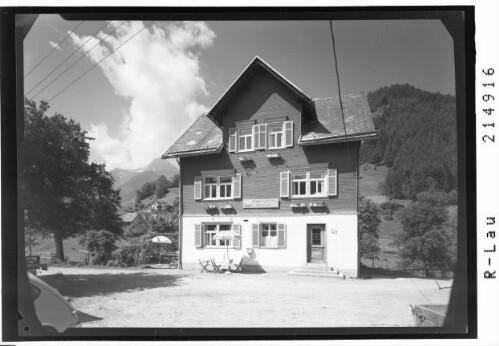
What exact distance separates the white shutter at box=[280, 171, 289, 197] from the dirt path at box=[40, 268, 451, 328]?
130cm

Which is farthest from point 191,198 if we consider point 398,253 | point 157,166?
point 398,253

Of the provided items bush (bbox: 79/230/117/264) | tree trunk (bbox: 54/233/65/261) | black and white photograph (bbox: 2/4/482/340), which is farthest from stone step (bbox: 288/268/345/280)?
tree trunk (bbox: 54/233/65/261)

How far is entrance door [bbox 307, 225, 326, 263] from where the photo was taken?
5.50 m

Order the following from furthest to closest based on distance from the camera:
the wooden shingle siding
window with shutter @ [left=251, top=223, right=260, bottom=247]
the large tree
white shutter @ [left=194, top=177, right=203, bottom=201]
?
white shutter @ [left=194, top=177, right=203, bottom=201], window with shutter @ [left=251, top=223, right=260, bottom=247], the wooden shingle siding, the large tree

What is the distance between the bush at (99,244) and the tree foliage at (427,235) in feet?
14.7

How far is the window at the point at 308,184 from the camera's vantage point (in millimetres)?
5516

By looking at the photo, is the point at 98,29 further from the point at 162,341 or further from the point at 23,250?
the point at 162,341

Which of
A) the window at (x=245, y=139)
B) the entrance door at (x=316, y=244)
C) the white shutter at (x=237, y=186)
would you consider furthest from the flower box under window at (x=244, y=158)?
the entrance door at (x=316, y=244)

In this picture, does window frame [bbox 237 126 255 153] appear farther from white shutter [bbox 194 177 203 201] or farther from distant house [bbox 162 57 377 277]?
white shutter [bbox 194 177 203 201]

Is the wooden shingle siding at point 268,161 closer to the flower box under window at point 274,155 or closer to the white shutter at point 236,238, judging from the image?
the flower box under window at point 274,155

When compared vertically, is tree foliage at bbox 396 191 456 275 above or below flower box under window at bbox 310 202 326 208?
below

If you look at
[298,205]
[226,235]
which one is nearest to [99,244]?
[226,235]

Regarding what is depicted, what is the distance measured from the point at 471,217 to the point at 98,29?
581 cm

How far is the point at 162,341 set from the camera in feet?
15.5
